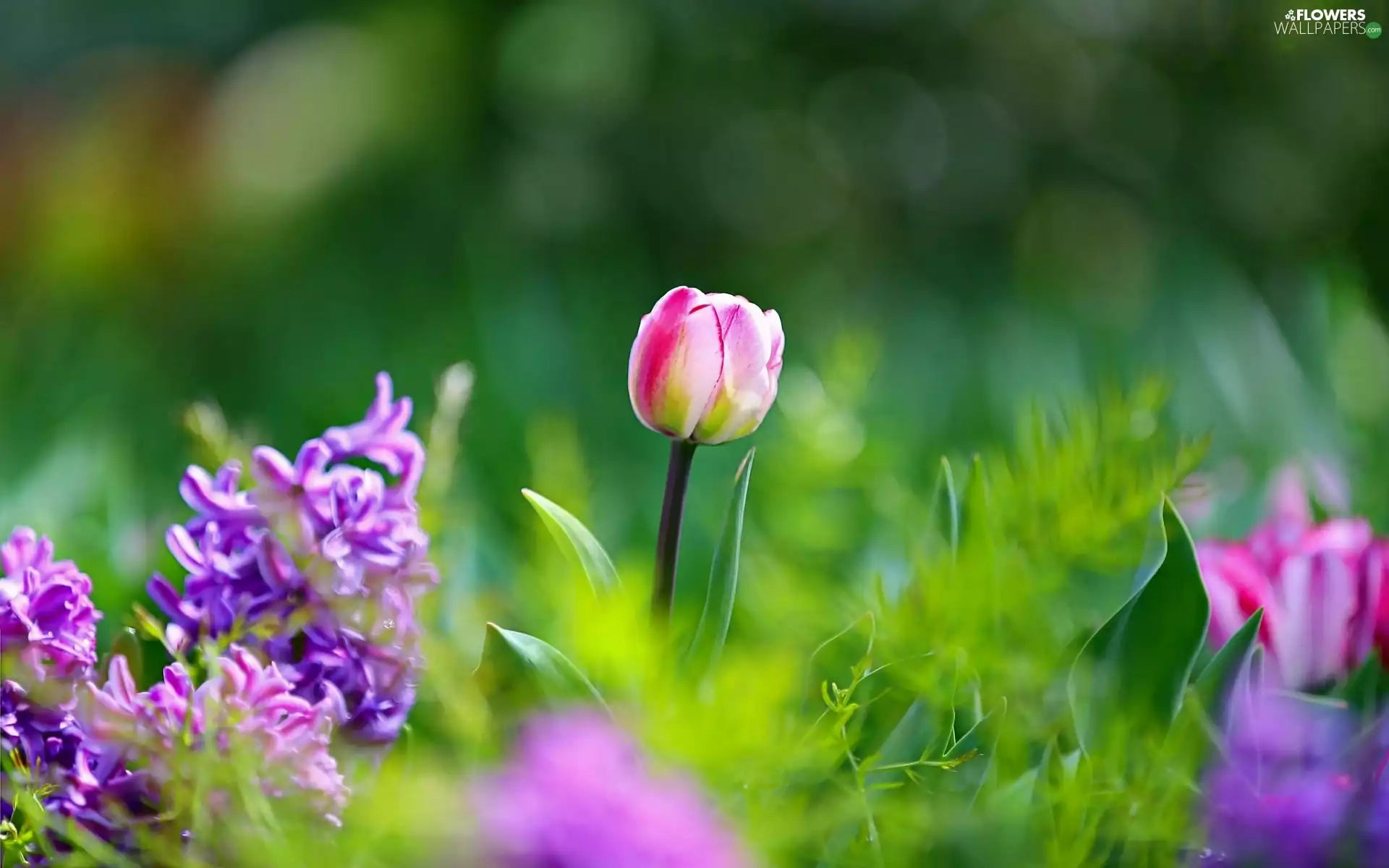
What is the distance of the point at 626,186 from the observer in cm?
184

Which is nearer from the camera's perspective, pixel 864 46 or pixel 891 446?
pixel 891 446

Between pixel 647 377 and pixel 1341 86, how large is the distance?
1.60m

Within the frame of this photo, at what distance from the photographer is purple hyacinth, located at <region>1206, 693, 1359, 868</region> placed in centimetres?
24

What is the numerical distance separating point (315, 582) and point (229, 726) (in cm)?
4

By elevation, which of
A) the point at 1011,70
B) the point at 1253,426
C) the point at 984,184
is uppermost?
the point at 1011,70

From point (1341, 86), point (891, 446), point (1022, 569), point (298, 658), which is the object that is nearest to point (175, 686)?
point (298, 658)

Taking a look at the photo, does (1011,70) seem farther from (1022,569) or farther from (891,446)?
(1022,569)

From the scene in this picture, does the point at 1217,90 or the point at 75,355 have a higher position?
the point at 1217,90

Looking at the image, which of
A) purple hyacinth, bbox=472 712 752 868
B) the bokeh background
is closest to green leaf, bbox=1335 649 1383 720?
purple hyacinth, bbox=472 712 752 868

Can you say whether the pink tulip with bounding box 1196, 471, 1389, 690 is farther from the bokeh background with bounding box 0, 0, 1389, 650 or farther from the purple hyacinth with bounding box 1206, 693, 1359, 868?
the bokeh background with bounding box 0, 0, 1389, 650

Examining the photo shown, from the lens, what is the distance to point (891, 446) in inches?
23.0

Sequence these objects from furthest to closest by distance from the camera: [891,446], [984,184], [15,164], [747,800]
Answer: [984,184], [15,164], [891,446], [747,800]

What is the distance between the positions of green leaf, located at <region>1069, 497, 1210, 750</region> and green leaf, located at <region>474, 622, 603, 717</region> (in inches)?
4.2

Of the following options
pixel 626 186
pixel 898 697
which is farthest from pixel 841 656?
pixel 626 186
